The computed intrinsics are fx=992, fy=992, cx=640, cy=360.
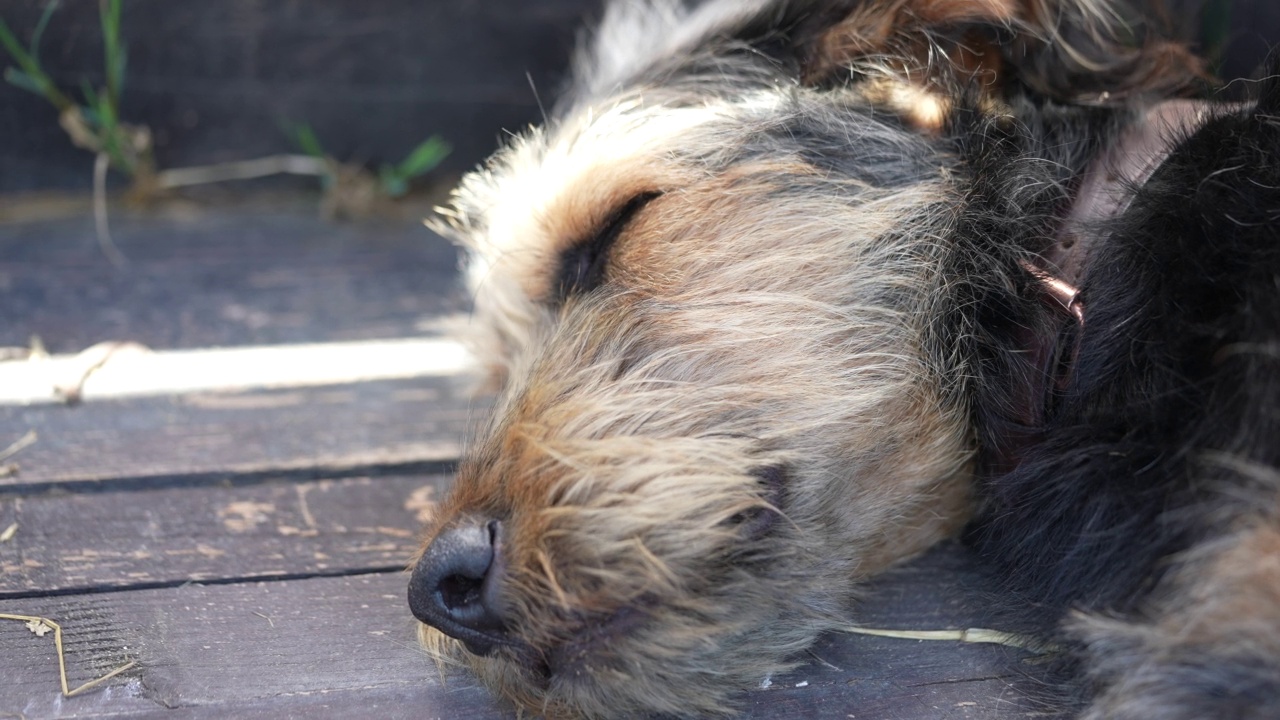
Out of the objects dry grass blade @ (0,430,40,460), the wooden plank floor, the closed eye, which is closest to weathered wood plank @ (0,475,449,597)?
the wooden plank floor

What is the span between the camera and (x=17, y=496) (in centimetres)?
218

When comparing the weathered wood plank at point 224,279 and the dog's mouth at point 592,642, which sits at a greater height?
the dog's mouth at point 592,642

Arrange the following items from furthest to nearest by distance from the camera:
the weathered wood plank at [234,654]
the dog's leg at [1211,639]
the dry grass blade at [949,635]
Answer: the dry grass blade at [949,635]
the weathered wood plank at [234,654]
the dog's leg at [1211,639]

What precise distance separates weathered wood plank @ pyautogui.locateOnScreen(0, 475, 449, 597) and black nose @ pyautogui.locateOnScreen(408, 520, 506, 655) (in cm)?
50

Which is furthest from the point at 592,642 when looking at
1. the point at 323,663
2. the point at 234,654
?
the point at 234,654

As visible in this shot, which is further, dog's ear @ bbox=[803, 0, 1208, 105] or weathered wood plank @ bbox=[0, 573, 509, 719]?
dog's ear @ bbox=[803, 0, 1208, 105]

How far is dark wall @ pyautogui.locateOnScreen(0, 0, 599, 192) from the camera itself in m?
3.26

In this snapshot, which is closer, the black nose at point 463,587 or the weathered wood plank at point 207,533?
the black nose at point 463,587

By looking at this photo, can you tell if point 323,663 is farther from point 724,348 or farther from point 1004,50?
point 1004,50

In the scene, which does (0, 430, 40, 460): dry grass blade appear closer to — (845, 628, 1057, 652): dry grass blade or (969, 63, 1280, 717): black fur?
(845, 628, 1057, 652): dry grass blade

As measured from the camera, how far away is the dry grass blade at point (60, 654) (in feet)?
5.59

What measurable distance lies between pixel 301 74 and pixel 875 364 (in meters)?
2.45

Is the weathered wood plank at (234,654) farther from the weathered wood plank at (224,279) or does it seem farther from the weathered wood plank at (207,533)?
the weathered wood plank at (224,279)

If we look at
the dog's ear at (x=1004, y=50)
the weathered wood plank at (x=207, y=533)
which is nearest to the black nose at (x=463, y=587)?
the weathered wood plank at (x=207, y=533)
